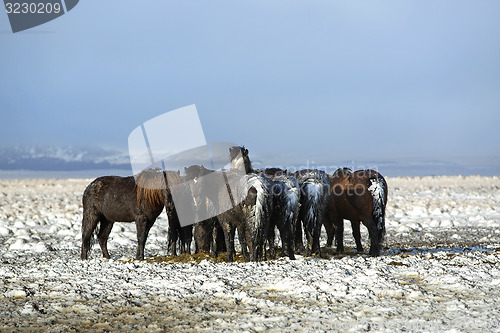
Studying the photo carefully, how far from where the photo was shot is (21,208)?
20984 millimetres

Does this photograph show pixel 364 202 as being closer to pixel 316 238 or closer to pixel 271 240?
pixel 316 238

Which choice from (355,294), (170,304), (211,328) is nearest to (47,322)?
(170,304)

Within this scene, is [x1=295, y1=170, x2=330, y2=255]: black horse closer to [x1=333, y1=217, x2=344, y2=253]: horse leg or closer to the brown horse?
the brown horse

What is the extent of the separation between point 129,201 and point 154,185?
2.35 ft

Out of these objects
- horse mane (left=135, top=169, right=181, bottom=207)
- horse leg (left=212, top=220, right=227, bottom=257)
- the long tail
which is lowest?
horse leg (left=212, top=220, right=227, bottom=257)

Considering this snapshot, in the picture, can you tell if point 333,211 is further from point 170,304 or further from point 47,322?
point 47,322

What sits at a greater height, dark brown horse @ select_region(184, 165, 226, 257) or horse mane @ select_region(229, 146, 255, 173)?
horse mane @ select_region(229, 146, 255, 173)

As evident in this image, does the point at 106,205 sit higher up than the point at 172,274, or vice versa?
the point at 106,205

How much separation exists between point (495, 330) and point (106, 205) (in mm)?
7681

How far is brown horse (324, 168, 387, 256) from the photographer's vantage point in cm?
991

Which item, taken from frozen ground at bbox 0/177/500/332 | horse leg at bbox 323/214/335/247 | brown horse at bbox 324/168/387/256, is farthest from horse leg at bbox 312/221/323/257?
horse leg at bbox 323/214/335/247

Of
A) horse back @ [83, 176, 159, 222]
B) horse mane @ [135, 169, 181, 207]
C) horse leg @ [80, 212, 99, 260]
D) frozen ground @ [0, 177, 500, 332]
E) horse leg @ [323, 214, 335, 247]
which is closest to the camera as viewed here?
frozen ground @ [0, 177, 500, 332]

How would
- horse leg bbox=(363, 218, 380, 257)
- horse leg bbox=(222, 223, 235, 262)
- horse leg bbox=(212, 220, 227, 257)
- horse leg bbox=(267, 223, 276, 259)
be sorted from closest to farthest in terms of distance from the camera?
horse leg bbox=(222, 223, 235, 262) → horse leg bbox=(267, 223, 276, 259) → horse leg bbox=(212, 220, 227, 257) → horse leg bbox=(363, 218, 380, 257)

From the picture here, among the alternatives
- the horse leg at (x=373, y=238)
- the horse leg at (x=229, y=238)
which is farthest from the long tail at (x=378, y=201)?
the horse leg at (x=229, y=238)
